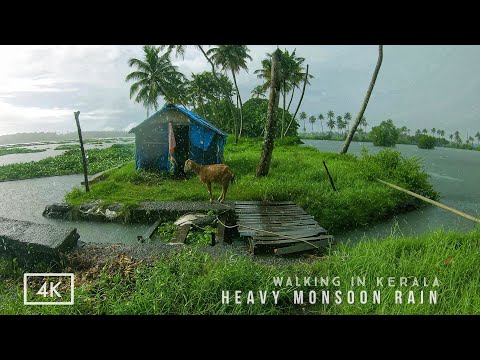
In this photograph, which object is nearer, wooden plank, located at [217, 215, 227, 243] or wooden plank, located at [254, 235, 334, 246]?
wooden plank, located at [254, 235, 334, 246]

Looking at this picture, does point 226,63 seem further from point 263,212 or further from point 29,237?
point 29,237

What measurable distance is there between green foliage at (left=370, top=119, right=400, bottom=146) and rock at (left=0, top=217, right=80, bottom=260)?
3.69 m

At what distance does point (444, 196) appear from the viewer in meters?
4.32

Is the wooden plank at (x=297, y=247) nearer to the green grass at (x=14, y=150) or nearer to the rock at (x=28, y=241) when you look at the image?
the rock at (x=28, y=241)

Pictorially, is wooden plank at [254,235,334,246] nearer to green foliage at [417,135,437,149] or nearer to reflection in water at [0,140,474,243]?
reflection in water at [0,140,474,243]

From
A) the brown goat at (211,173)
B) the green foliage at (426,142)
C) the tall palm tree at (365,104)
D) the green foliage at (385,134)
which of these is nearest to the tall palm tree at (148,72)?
the brown goat at (211,173)

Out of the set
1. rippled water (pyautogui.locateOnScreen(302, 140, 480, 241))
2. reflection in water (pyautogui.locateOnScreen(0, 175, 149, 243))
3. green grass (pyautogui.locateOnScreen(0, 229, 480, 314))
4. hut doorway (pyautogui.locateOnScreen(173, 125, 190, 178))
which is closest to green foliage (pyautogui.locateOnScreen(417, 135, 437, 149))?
rippled water (pyautogui.locateOnScreen(302, 140, 480, 241))

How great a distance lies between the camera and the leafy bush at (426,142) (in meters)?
3.72

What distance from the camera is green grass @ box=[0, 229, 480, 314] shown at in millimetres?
2338

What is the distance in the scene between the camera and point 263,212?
3.91m

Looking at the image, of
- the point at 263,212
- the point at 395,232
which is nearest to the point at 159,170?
the point at 263,212

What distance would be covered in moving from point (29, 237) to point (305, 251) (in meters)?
2.84

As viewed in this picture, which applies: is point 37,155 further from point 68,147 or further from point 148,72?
point 148,72

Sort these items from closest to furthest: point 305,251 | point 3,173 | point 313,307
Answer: point 313,307
point 3,173
point 305,251
